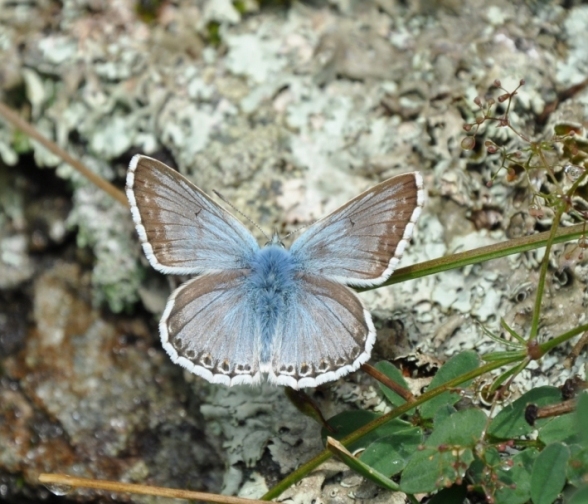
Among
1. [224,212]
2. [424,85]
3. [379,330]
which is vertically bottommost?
[379,330]

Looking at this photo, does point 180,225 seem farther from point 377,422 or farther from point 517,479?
point 517,479

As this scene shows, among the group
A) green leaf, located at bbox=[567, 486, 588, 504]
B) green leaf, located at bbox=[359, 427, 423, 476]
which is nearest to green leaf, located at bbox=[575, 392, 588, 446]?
green leaf, located at bbox=[567, 486, 588, 504]

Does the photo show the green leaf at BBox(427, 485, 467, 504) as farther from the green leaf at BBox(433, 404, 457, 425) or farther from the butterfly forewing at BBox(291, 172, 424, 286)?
the butterfly forewing at BBox(291, 172, 424, 286)

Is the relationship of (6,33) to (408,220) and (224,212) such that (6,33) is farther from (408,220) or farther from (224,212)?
(408,220)

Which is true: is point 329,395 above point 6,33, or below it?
below

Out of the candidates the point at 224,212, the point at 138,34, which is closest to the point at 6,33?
the point at 138,34

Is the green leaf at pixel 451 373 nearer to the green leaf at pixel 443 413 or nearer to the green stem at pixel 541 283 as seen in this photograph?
the green leaf at pixel 443 413

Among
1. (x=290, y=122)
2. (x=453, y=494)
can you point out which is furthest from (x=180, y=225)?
Result: (x=453, y=494)

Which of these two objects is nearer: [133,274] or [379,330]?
[379,330]
